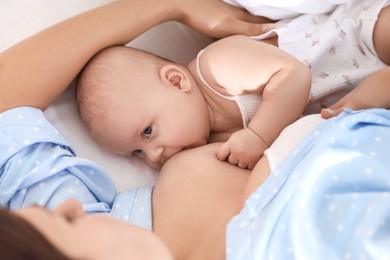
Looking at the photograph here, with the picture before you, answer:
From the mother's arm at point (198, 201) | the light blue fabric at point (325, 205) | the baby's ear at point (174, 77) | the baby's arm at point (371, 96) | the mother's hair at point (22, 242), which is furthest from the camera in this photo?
the baby's ear at point (174, 77)

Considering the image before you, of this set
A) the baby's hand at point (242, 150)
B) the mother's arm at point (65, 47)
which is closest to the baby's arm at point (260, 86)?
the baby's hand at point (242, 150)

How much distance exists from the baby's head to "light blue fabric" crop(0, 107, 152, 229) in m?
0.10

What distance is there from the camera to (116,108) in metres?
1.11

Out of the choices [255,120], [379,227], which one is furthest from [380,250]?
[255,120]

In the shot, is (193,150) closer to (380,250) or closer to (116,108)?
(116,108)

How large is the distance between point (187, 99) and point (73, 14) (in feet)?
1.34

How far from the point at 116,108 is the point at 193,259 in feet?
1.20

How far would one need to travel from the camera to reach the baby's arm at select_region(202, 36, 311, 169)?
1077 millimetres

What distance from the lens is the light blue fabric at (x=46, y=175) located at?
3.20ft

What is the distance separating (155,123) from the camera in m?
1.13

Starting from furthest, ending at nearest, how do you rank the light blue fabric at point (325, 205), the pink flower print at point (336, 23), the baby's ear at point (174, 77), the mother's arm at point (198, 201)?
1. the pink flower print at point (336, 23)
2. the baby's ear at point (174, 77)
3. the mother's arm at point (198, 201)
4. the light blue fabric at point (325, 205)

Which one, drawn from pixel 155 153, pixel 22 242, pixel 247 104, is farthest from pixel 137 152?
pixel 22 242

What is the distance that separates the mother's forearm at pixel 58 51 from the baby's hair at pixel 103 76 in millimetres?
29

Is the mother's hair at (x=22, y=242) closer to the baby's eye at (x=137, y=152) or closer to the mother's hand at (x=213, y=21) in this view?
the baby's eye at (x=137, y=152)
